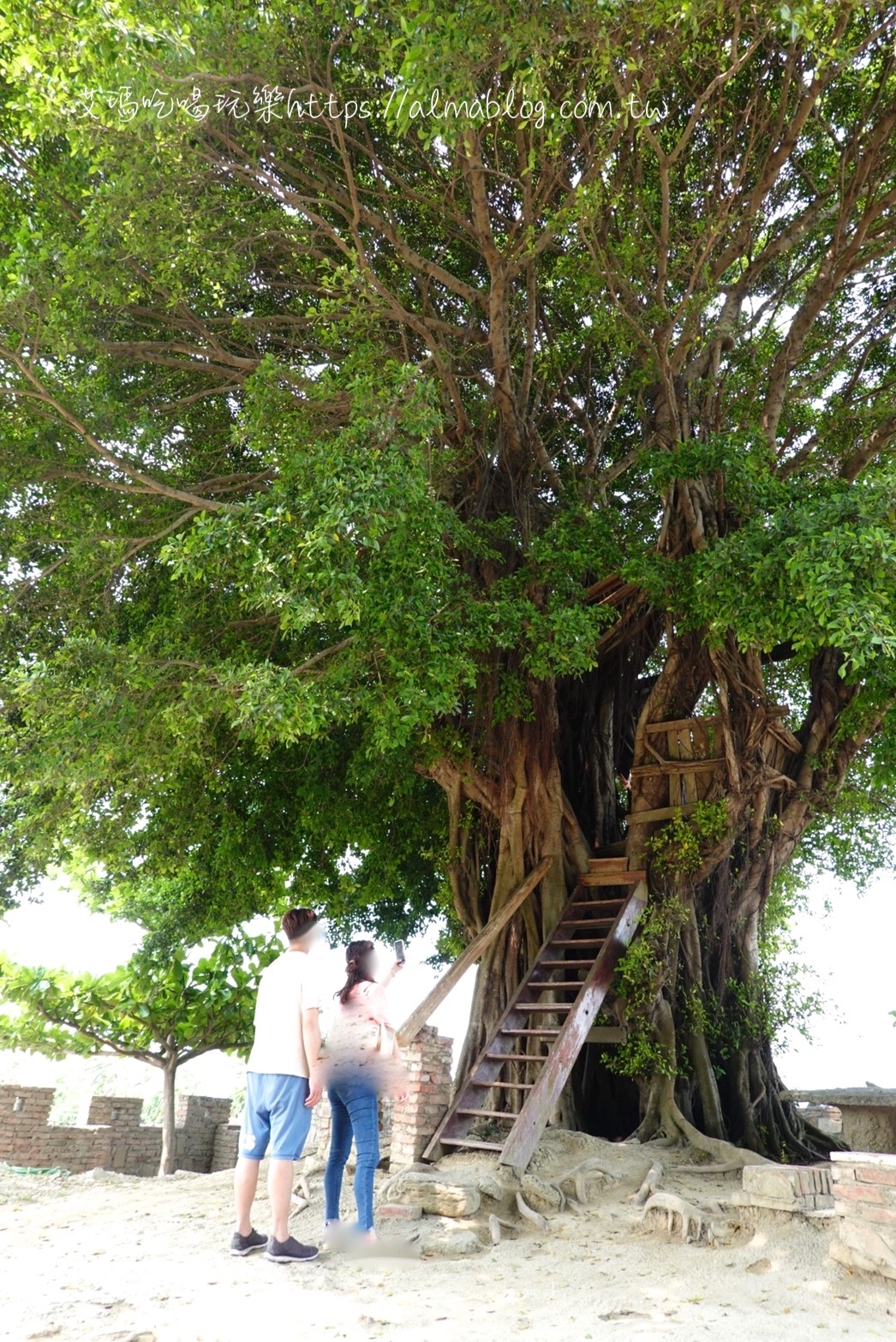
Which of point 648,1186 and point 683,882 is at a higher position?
point 683,882

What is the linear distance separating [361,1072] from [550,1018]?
119 inches

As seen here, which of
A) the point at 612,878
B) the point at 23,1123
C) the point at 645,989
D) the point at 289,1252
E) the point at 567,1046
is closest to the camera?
the point at 289,1252

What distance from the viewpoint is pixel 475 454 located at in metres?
8.24

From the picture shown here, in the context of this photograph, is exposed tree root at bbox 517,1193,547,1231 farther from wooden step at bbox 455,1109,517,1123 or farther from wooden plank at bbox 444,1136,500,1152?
wooden step at bbox 455,1109,517,1123

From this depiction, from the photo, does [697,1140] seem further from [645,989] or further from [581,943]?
[581,943]

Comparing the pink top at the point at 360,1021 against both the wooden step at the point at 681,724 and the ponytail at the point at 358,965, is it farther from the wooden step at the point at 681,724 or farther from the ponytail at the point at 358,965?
the wooden step at the point at 681,724

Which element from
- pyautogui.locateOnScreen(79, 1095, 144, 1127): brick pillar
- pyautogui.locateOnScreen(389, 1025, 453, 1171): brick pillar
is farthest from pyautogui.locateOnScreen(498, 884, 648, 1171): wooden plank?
pyautogui.locateOnScreen(79, 1095, 144, 1127): brick pillar

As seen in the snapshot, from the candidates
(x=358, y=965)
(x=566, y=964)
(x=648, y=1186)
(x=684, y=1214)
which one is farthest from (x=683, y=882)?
(x=358, y=965)

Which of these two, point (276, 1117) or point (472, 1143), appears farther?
point (472, 1143)

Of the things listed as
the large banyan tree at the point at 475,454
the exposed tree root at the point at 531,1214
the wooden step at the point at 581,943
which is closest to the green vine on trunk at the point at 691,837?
the large banyan tree at the point at 475,454

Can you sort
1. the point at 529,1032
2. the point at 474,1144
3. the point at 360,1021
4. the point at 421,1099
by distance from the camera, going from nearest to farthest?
1. the point at 360,1021
2. the point at 474,1144
3. the point at 421,1099
4. the point at 529,1032

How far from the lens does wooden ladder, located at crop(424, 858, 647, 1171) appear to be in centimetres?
625

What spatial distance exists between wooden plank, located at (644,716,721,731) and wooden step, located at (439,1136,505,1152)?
137 inches

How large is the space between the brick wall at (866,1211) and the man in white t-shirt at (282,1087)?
90.8 inches
